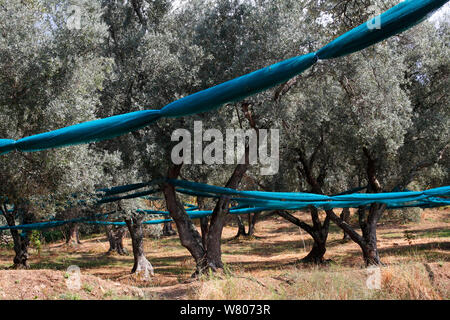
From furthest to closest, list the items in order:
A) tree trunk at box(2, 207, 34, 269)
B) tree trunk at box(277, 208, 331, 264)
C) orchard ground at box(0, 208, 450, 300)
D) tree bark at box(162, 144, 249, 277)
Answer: tree trunk at box(277, 208, 331, 264) → tree trunk at box(2, 207, 34, 269) → tree bark at box(162, 144, 249, 277) → orchard ground at box(0, 208, 450, 300)

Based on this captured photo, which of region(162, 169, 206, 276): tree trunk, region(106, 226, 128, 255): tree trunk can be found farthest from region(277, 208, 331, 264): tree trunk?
region(106, 226, 128, 255): tree trunk

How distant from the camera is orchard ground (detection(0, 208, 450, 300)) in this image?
4.37 m

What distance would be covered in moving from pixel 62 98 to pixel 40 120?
50cm

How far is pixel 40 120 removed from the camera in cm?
620

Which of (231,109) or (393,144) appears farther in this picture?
(393,144)

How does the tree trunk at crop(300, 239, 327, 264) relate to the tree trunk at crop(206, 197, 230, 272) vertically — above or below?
below

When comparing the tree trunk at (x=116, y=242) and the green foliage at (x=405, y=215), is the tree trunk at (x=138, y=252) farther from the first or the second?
the green foliage at (x=405, y=215)

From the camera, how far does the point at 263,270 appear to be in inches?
449

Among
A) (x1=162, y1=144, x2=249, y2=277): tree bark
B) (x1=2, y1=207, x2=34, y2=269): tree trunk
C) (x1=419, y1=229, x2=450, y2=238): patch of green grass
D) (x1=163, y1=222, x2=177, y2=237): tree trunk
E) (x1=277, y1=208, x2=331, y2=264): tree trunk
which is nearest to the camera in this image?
(x1=162, y1=144, x2=249, y2=277): tree bark

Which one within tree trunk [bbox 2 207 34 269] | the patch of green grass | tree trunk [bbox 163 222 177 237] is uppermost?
tree trunk [bbox 2 207 34 269]

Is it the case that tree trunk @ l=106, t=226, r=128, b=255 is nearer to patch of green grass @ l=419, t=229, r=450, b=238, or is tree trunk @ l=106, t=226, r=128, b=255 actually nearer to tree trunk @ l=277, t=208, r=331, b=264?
tree trunk @ l=277, t=208, r=331, b=264

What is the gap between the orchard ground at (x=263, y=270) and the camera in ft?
14.3

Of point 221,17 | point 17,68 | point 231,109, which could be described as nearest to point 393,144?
point 231,109
